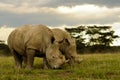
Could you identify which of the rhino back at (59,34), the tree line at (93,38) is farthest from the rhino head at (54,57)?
the tree line at (93,38)

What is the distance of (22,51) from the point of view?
54.5 feet

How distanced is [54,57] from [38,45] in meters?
0.88

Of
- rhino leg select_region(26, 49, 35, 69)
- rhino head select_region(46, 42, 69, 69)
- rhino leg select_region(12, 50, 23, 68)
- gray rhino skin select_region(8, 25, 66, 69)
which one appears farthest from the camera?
rhino leg select_region(12, 50, 23, 68)

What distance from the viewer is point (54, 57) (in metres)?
15.3

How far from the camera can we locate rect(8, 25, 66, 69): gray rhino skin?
15.4 m

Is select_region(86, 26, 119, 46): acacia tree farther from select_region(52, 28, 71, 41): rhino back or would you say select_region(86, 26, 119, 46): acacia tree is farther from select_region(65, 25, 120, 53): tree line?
select_region(52, 28, 71, 41): rhino back

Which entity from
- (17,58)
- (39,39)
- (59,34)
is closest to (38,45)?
(39,39)

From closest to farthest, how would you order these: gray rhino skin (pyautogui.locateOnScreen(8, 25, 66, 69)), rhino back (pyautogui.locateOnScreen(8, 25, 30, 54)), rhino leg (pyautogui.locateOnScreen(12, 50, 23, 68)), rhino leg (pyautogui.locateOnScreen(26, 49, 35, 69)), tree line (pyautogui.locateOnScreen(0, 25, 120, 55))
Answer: gray rhino skin (pyautogui.locateOnScreen(8, 25, 66, 69))
rhino leg (pyautogui.locateOnScreen(26, 49, 35, 69))
rhino back (pyautogui.locateOnScreen(8, 25, 30, 54))
rhino leg (pyautogui.locateOnScreen(12, 50, 23, 68))
tree line (pyautogui.locateOnScreen(0, 25, 120, 55))

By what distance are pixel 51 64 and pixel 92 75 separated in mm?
2316

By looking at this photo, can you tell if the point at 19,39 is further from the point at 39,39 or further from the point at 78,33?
the point at 78,33

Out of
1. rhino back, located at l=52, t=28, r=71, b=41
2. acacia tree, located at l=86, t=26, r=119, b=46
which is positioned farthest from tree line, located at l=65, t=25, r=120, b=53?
rhino back, located at l=52, t=28, r=71, b=41

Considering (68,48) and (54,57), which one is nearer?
(54,57)

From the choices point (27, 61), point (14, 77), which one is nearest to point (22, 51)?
point (27, 61)

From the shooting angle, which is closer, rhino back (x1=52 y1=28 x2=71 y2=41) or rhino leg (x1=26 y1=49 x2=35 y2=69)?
rhino leg (x1=26 y1=49 x2=35 y2=69)
